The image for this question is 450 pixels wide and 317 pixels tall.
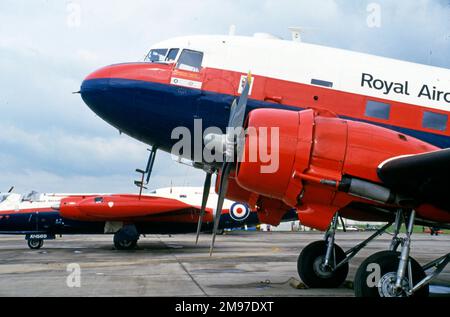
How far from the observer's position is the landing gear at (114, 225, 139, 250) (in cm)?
2180

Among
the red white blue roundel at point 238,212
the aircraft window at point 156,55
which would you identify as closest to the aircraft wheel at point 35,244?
the red white blue roundel at point 238,212

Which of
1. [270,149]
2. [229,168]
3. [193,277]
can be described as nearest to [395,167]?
[270,149]

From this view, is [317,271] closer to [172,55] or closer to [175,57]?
[175,57]

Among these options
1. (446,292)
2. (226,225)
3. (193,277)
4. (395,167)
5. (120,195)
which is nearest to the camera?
(395,167)

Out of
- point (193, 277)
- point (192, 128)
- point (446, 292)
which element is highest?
point (192, 128)

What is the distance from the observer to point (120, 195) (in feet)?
73.4

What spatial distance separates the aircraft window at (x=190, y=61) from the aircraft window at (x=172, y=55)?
0.17 metres

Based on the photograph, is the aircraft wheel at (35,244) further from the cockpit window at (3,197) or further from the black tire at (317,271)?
the black tire at (317,271)

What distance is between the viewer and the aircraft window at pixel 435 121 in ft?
30.8

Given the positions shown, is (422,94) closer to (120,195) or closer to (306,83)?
(306,83)

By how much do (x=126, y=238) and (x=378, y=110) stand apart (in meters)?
15.1

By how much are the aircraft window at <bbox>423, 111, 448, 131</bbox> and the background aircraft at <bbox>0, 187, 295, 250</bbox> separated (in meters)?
14.7

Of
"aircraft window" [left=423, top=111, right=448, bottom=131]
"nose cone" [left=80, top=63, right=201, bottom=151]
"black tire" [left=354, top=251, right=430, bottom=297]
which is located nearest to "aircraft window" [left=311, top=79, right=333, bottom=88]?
"aircraft window" [left=423, top=111, right=448, bottom=131]

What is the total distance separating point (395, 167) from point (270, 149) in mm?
1751
